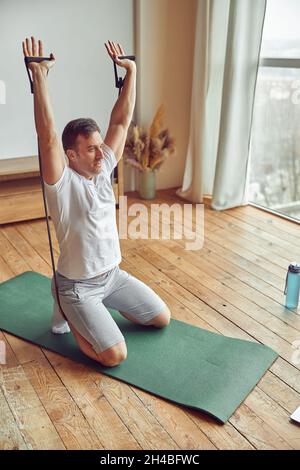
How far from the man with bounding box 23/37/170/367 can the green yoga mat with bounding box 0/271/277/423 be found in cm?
11

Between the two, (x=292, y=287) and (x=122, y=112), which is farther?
(x=292, y=287)

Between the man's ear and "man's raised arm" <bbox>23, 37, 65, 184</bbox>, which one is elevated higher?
"man's raised arm" <bbox>23, 37, 65, 184</bbox>

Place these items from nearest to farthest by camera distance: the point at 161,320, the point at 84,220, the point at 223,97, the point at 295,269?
the point at 84,220 → the point at 161,320 → the point at 295,269 → the point at 223,97

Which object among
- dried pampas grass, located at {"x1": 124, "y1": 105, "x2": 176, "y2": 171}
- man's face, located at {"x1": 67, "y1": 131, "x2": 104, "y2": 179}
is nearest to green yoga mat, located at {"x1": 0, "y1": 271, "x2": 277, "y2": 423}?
man's face, located at {"x1": 67, "y1": 131, "x2": 104, "y2": 179}

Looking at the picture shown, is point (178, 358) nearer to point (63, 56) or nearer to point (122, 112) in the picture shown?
point (122, 112)

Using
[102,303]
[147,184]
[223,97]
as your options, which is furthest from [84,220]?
[147,184]

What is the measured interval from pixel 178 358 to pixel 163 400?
24 cm

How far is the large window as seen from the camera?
3113mm

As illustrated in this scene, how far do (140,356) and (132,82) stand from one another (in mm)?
1114

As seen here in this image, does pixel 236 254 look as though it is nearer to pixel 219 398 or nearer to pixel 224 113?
pixel 224 113

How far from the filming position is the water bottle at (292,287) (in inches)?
86.2

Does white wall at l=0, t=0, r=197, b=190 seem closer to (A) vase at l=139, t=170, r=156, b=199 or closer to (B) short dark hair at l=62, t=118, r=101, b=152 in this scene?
(A) vase at l=139, t=170, r=156, b=199

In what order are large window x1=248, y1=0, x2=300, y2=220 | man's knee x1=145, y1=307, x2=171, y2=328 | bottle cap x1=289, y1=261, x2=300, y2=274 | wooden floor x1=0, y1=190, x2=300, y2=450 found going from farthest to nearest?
large window x1=248, y1=0, x2=300, y2=220, bottle cap x1=289, y1=261, x2=300, y2=274, man's knee x1=145, y1=307, x2=171, y2=328, wooden floor x1=0, y1=190, x2=300, y2=450

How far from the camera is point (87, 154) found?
175cm
